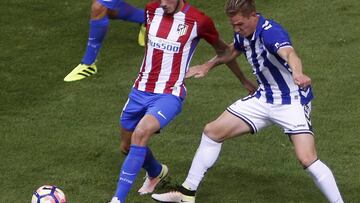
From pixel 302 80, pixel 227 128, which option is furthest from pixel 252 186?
pixel 302 80

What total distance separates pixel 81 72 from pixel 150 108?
3.99 meters

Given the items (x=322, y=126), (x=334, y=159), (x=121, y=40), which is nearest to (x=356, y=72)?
(x=322, y=126)

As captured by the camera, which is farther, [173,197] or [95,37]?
[95,37]

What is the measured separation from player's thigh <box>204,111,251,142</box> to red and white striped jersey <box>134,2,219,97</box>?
56 cm

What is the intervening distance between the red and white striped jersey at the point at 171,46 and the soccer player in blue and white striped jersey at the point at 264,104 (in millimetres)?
228

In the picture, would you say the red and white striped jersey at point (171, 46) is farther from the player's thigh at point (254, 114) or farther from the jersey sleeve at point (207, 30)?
the player's thigh at point (254, 114)

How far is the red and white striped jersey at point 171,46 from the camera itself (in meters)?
9.12

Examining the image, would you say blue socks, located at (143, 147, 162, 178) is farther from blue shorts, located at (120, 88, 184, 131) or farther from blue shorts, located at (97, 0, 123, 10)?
blue shorts, located at (97, 0, 123, 10)

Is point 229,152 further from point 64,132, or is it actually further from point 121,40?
point 121,40

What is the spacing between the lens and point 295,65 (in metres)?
7.83

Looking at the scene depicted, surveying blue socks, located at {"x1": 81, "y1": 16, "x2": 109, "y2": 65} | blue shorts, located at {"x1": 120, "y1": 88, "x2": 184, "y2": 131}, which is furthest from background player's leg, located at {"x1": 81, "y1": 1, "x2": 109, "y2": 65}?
blue shorts, located at {"x1": 120, "y1": 88, "x2": 184, "y2": 131}

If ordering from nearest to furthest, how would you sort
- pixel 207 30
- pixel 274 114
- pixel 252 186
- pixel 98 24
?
pixel 274 114
pixel 207 30
pixel 252 186
pixel 98 24

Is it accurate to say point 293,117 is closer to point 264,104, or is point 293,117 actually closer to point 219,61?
point 264,104

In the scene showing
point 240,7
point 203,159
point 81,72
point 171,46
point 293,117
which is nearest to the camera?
point 240,7
